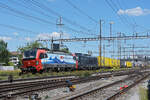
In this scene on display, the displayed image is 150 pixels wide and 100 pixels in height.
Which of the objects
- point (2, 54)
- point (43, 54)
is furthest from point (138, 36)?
point (2, 54)

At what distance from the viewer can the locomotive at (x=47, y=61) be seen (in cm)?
2605

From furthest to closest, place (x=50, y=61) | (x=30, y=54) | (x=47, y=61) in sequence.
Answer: (x=50, y=61), (x=47, y=61), (x=30, y=54)

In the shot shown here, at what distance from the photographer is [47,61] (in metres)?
27.7

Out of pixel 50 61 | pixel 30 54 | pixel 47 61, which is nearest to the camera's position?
pixel 30 54

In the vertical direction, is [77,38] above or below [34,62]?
above

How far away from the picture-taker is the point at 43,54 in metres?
26.8

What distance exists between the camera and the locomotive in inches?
1025

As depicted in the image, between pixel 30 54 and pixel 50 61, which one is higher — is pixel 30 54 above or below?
above

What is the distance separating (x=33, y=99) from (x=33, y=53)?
1653cm

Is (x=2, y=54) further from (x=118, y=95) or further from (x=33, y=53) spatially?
(x=118, y=95)

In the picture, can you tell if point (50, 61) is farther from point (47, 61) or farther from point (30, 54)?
point (30, 54)

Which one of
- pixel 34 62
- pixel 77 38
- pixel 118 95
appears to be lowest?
pixel 118 95

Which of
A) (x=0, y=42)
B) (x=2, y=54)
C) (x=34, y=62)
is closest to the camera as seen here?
(x=34, y=62)

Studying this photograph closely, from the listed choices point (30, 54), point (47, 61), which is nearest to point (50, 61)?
point (47, 61)
